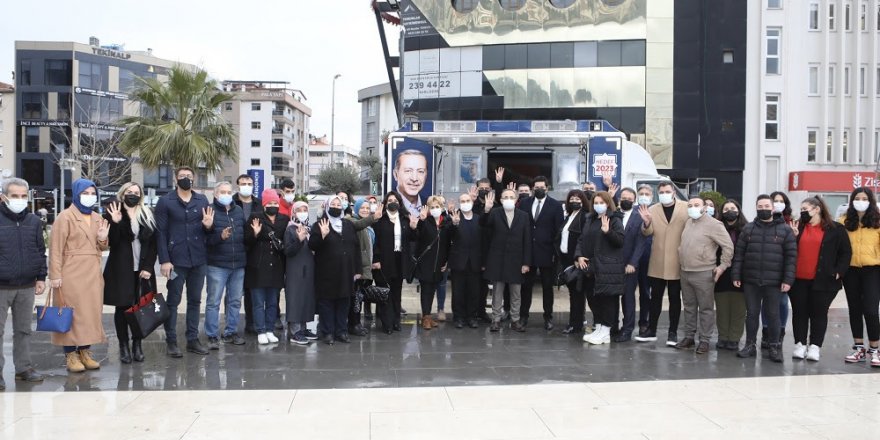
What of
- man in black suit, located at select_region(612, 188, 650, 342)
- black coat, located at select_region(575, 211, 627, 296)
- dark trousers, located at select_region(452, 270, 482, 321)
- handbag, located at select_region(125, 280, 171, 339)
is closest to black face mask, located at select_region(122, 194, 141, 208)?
handbag, located at select_region(125, 280, 171, 339)

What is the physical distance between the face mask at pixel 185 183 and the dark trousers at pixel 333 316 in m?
2.02

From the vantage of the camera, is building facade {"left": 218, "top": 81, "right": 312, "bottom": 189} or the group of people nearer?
the group of people

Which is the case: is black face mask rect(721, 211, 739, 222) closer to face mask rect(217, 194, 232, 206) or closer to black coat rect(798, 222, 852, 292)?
black coat rect(798, 222, 852, 292)

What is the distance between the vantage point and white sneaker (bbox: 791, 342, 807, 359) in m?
7.55

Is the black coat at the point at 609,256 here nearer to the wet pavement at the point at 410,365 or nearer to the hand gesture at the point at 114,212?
the wet pavement at the point at 410,365

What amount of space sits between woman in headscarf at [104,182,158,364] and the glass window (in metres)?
53.7

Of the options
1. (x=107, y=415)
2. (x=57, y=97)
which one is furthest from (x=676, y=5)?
(x=57, y=97)

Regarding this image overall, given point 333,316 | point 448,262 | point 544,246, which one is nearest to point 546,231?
point 544,246

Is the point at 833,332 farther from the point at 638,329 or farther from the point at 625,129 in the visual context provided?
the point at 625,129

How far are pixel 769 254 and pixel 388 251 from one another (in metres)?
4.50

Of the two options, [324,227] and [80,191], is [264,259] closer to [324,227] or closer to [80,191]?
[324,227]

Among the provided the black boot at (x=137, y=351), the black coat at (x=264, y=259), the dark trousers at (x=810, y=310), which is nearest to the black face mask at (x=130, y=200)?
the black coat at (x=264, y=259)

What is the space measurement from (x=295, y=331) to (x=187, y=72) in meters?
13.6

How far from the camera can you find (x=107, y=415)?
212 inches
